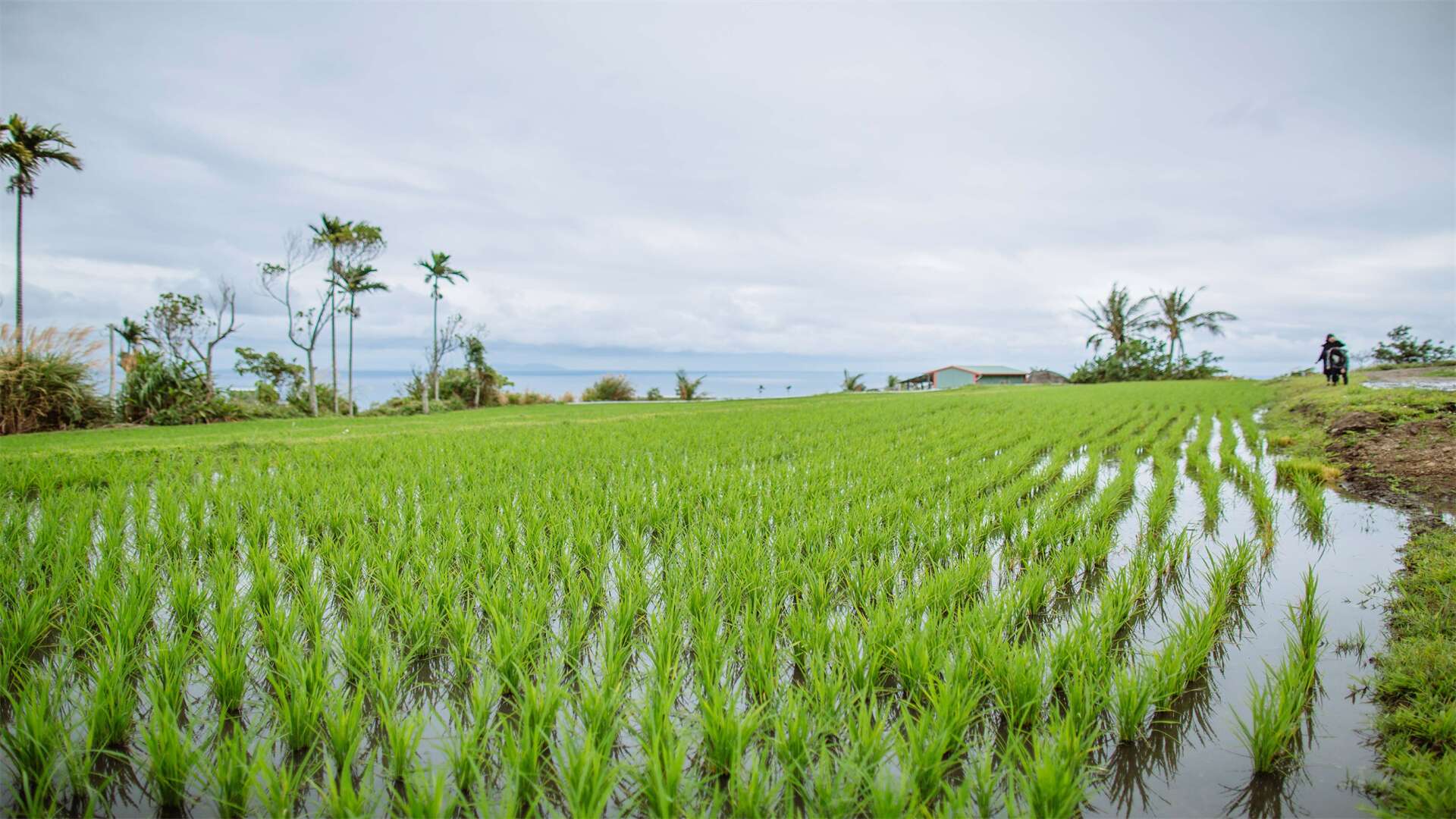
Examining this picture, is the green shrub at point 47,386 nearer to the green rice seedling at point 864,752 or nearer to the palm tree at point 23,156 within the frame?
the palm tree at point 23,156

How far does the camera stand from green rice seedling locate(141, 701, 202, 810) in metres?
1.65

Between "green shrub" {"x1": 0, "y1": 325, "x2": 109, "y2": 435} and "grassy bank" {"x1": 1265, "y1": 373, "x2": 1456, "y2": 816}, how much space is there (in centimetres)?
1722

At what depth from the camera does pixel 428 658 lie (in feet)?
8.14

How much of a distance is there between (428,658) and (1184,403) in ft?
59.2

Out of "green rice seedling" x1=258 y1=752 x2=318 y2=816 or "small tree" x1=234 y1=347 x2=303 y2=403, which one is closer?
"green rice seedling" x1=258 y1=752 x2=318 y2=816

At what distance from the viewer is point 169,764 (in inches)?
65.6

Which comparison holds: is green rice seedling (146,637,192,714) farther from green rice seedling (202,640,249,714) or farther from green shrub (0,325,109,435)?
green shrub (0,325,109,435)

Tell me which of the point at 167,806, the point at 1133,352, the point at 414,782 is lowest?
the point at 167,806

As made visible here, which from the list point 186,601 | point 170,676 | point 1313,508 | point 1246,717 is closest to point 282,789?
point 170,676

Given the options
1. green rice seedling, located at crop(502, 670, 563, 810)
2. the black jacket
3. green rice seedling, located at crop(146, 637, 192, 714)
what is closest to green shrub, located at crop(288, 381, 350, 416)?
green rice seedling, located at crop(146, 637, 192, 714)

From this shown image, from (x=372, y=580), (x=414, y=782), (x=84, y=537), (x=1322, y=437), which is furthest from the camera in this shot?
(x=1322, y=437)

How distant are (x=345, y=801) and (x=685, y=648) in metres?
1.28

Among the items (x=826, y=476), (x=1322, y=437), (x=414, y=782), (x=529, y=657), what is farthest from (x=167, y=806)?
(x=1322, y=437)

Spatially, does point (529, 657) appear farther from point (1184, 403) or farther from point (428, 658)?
point (1184, 403)
